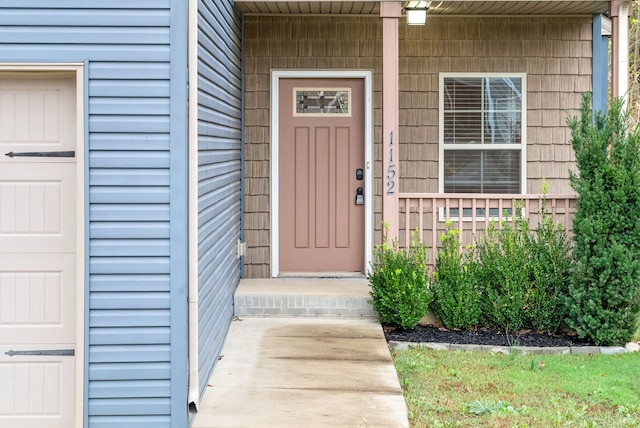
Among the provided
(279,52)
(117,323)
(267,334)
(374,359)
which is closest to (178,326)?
(117,323)

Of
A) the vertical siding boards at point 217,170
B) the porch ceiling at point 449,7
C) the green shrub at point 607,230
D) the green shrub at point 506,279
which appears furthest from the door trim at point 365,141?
the green shrub at point 607,230

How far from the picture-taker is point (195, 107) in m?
4.66

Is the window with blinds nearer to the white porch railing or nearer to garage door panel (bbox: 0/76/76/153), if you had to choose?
the white porch railing

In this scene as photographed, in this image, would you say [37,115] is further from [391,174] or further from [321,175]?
[321,175]

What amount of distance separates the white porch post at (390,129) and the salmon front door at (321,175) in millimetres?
1230

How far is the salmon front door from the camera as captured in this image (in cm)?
836

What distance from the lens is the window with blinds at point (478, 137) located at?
8383mm

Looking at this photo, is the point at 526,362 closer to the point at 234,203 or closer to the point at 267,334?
the point at 267,334

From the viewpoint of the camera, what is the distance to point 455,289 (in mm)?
7004

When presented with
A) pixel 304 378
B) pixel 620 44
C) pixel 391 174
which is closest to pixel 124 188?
pixel 304 378

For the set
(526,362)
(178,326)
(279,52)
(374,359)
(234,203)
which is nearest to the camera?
(178,326)

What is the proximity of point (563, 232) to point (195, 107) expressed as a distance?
150 inches

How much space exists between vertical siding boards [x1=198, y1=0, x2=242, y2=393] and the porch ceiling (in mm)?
343

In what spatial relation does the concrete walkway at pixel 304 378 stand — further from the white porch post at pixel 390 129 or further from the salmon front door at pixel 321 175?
the salmon front door at pixel 321 175
